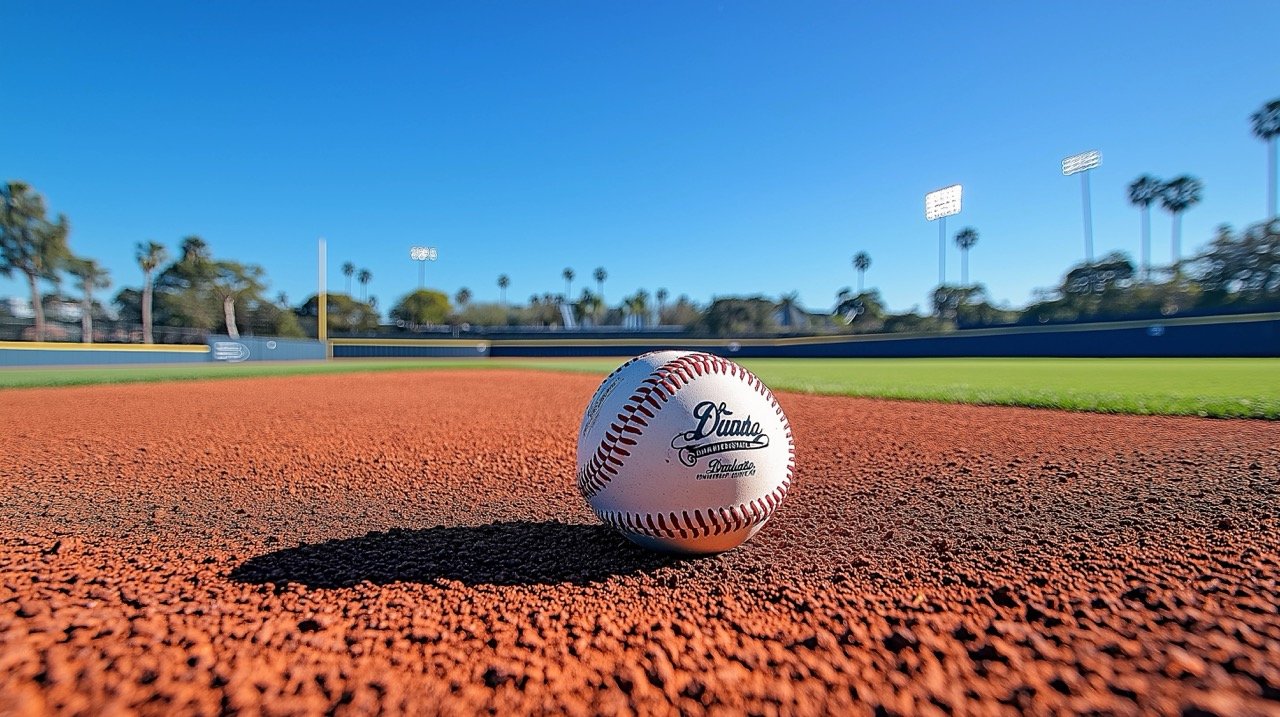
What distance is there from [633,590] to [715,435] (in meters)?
0.65

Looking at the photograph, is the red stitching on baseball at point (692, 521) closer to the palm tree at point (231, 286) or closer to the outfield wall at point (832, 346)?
the outfield wall at point (832, 346)

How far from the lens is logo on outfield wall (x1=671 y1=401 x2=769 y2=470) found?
207cm

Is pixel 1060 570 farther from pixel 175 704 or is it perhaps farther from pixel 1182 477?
pixel 175 704

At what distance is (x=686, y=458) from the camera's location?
2.06 meters

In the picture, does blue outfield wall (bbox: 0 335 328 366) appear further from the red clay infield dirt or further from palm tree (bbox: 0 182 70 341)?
the red clay infield dirt

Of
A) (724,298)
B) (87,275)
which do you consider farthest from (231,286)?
(724,298)

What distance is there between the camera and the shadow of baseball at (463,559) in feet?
6.56

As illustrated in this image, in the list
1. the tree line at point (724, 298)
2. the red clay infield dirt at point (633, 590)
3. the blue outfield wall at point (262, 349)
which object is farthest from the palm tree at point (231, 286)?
the red clay infield dirt at point (633, 590)

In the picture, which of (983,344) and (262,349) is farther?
(983,344)

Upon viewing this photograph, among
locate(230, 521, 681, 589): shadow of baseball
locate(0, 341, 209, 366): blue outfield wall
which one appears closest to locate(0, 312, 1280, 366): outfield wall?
locate(0, 341, 209, 366): blue outfield wall

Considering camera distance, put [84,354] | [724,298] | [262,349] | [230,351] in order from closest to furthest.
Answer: [84,354] → [230,351] → [262,349] → [724,298]

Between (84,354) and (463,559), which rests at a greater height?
(84,354)

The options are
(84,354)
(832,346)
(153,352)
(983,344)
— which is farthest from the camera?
(832,346)

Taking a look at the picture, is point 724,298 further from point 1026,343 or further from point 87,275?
point 87,275
